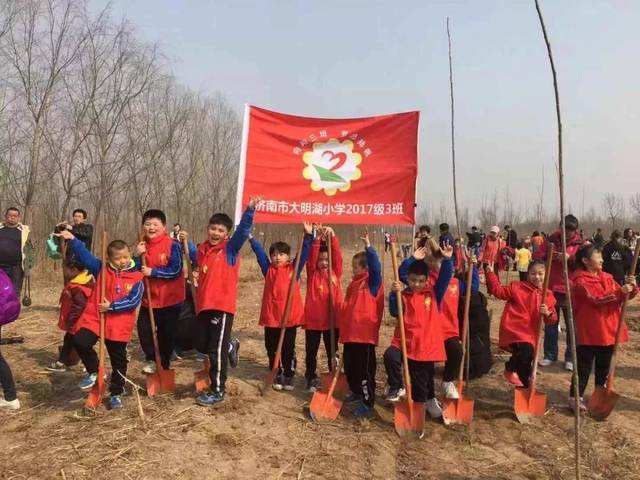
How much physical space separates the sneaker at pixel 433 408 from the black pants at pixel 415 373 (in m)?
0.20

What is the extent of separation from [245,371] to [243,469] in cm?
255

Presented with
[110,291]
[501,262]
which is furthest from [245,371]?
[501,262]

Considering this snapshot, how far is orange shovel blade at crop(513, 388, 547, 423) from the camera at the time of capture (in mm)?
5234

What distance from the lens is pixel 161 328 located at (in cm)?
554

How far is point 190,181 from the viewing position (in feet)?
81.0

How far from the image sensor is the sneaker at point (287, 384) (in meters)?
5.79

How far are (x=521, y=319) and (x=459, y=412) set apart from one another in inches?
49.5

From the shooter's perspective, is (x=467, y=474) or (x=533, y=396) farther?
(x=533, y=396)

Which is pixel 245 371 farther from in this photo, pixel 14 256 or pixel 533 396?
pixel 14 256

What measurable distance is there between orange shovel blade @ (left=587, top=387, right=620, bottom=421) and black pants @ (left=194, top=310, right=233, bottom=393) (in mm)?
3870

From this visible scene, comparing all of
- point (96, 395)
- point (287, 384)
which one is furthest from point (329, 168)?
point (96, 395)

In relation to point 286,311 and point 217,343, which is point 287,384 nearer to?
point 286,311

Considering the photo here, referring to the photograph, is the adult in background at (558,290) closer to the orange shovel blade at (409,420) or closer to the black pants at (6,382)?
the orange shovel blade at (409,420)

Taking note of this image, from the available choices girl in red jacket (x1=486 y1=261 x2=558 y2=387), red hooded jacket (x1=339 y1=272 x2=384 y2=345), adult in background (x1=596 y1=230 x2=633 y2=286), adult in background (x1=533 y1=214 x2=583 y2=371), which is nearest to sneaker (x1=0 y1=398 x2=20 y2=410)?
red hooded jacket (x1=339 y1=272 x2=384 y2=345)
